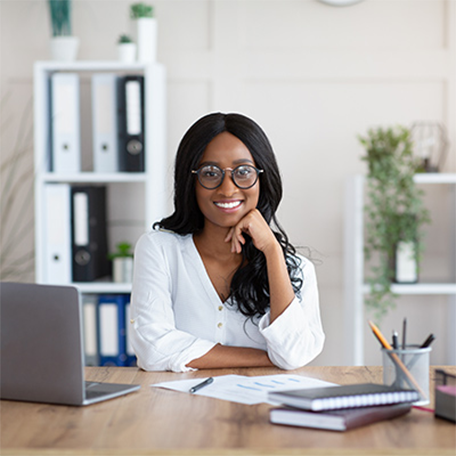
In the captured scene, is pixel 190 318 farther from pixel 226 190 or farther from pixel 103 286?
pixel 103 286

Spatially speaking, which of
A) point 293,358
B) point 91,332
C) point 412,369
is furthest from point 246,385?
point 91,332

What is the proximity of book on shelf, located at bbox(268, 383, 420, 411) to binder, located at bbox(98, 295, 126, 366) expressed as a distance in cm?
200

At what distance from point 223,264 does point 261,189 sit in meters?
0.23

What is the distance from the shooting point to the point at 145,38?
3164 millimetres

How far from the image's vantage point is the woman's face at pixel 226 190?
1.86 m

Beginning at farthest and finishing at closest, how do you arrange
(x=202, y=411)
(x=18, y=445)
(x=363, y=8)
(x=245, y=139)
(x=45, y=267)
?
(x=363, y=8), (x=45, y=267), (x=245, y=139), (x=202, y=411), (x=18, y=445)

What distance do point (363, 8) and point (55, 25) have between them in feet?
4.69

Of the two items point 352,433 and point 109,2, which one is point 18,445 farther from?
point 109,2

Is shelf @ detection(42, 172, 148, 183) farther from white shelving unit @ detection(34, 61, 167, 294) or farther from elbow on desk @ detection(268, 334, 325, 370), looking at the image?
elbow on desk @ detection(268, 334, 325, 370)

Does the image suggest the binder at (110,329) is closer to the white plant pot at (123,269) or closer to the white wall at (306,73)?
the white plant pot at (123,269)

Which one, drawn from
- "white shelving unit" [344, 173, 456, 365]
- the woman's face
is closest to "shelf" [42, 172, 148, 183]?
"white shelving unit" [344, 173, 456, 365]

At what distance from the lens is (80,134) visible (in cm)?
338

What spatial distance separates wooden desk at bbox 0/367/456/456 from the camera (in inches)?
41.6

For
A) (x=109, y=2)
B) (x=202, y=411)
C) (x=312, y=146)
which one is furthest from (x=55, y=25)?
(x=202, y=411)
